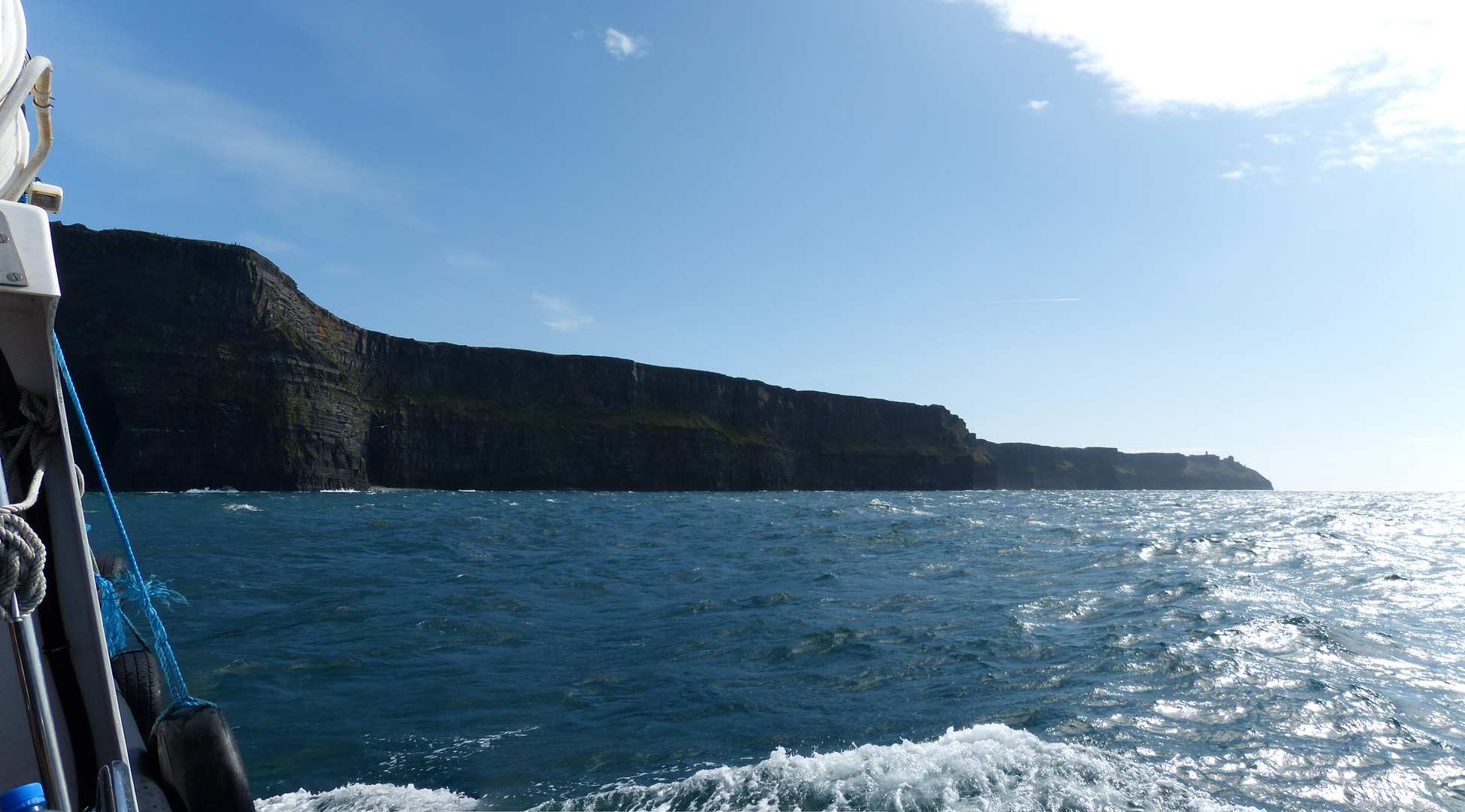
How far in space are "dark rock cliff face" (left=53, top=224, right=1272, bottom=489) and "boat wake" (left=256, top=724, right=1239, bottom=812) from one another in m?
58.7

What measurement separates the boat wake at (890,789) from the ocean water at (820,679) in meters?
0.02

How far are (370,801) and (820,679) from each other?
14.7ft

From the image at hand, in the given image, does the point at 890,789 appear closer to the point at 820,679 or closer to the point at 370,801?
the point at 820,679

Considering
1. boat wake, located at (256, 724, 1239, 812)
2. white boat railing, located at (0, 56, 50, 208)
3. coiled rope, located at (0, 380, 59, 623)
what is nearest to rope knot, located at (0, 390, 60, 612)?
coiled rope, located at (0, 380, 59, 623)

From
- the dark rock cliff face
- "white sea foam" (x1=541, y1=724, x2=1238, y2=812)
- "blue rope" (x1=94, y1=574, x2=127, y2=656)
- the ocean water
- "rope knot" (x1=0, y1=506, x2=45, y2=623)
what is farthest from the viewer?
the dark rock cliff face

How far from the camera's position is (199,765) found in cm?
387

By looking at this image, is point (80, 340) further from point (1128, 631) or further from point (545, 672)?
point (1128, 631)

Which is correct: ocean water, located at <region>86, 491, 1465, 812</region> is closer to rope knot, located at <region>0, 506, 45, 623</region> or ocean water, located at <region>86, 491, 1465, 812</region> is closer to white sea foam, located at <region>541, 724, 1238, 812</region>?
white sea foam, located at <region>541, 724, 1238, 812</region>

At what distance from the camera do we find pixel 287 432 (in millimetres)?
56812

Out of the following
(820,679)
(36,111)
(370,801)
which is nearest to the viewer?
(36,111)

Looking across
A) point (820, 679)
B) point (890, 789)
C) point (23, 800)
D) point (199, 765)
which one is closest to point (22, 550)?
point (23, 800)

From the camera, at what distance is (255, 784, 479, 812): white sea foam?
5.09 meters

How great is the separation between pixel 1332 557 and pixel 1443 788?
51.8ft

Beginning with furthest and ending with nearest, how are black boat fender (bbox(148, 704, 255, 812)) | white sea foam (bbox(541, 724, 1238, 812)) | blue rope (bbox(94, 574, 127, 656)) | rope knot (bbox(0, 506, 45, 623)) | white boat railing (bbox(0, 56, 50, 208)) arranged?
1. white sea foam (bbox(541, 724, 1238, 812))
2. blue rope (bbox(94, 574, 127, 656))
3. black boat fender (bbox(148, 704, 255, 812))
4. white boat railing (bbox(0, 56, 50, 208))
5. rope knot (bbox(0, 506, 45, 623))
